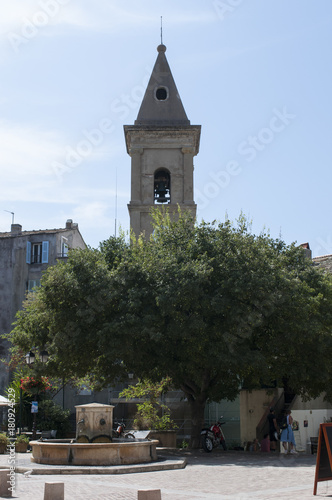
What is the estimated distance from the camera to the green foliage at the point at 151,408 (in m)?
28.2

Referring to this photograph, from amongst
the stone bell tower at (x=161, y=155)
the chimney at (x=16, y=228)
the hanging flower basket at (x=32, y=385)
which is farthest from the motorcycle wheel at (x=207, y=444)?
the chimney at (x=16, y=228)

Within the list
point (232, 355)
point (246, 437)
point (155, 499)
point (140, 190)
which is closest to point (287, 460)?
point (232, 355)

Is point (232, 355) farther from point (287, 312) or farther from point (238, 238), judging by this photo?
point (238, 238)

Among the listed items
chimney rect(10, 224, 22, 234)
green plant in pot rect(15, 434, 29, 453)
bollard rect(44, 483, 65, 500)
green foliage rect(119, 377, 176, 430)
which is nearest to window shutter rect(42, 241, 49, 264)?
chimney rect(10, 224, 22, 234)

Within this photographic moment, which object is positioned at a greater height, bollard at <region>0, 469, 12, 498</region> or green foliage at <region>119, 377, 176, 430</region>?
green foliage at <region>119, 377, 176, 430</region>

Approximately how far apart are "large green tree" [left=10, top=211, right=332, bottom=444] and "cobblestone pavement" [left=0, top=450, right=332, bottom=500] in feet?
16.3

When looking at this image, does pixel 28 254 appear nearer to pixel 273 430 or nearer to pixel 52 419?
pixel 52 419

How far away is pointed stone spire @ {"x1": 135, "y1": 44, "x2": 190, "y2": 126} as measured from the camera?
3994cm

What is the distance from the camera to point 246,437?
2708cm

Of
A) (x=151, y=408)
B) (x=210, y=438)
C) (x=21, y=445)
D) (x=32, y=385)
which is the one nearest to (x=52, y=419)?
(x=32, y=385)

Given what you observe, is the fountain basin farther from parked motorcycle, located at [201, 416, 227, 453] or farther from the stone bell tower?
the stone bell tower

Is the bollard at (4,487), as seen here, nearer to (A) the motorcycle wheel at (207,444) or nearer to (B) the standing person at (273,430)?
(A) the motorcycle wheel at (207,444)

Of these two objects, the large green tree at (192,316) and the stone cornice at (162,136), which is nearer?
the large green tree at (192,316)

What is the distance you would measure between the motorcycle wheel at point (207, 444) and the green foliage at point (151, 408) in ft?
14.9
